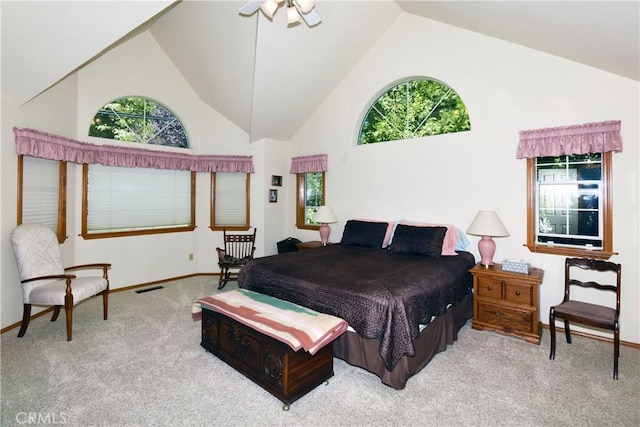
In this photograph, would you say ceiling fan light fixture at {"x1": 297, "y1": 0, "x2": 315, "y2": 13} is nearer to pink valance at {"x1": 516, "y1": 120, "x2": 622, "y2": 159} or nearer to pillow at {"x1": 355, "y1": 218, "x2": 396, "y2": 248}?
pink valance at {"x1": 516, "y1": 120, "x2": 622, "y2": 159}

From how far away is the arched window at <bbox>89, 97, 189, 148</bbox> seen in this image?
4598 mm

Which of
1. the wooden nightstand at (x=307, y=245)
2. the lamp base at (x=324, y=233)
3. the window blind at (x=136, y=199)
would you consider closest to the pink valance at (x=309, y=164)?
the lamp base at (x=324, y=233)

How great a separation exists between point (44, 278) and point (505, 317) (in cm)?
455

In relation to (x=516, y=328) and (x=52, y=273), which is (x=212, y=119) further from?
(x=516, y=328)

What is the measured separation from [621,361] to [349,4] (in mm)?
4440

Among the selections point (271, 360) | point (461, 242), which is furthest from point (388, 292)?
point (461, 242)

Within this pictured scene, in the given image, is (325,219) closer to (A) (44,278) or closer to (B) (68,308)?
(B) (68,308)

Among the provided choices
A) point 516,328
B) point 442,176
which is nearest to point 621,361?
point 516,328

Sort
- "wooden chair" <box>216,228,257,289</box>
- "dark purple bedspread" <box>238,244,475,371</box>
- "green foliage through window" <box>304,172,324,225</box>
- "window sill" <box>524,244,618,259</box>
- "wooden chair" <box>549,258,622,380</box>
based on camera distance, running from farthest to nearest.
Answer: "green foliage through window" <box>304,172,324,225</box>, "wooden chair" <box>216,228,257,289</box>, "window sill" <box>524,244,618,259</box>, "wooden chair" <box>549,258,622,380</box>, "dark purple bedspread" <box>238,244,475,371</box>

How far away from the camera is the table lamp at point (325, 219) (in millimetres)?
4809

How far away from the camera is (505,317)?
3.10m

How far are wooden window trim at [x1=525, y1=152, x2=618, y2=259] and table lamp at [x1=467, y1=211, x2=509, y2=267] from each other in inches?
13.1

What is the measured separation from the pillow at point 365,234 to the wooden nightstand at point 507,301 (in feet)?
4.07

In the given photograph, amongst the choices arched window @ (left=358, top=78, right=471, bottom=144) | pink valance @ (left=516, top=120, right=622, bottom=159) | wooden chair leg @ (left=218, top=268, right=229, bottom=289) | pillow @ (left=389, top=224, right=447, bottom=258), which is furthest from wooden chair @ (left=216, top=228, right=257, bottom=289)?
pink valance @ (left=516, top=120, right=622, bottom=159)
